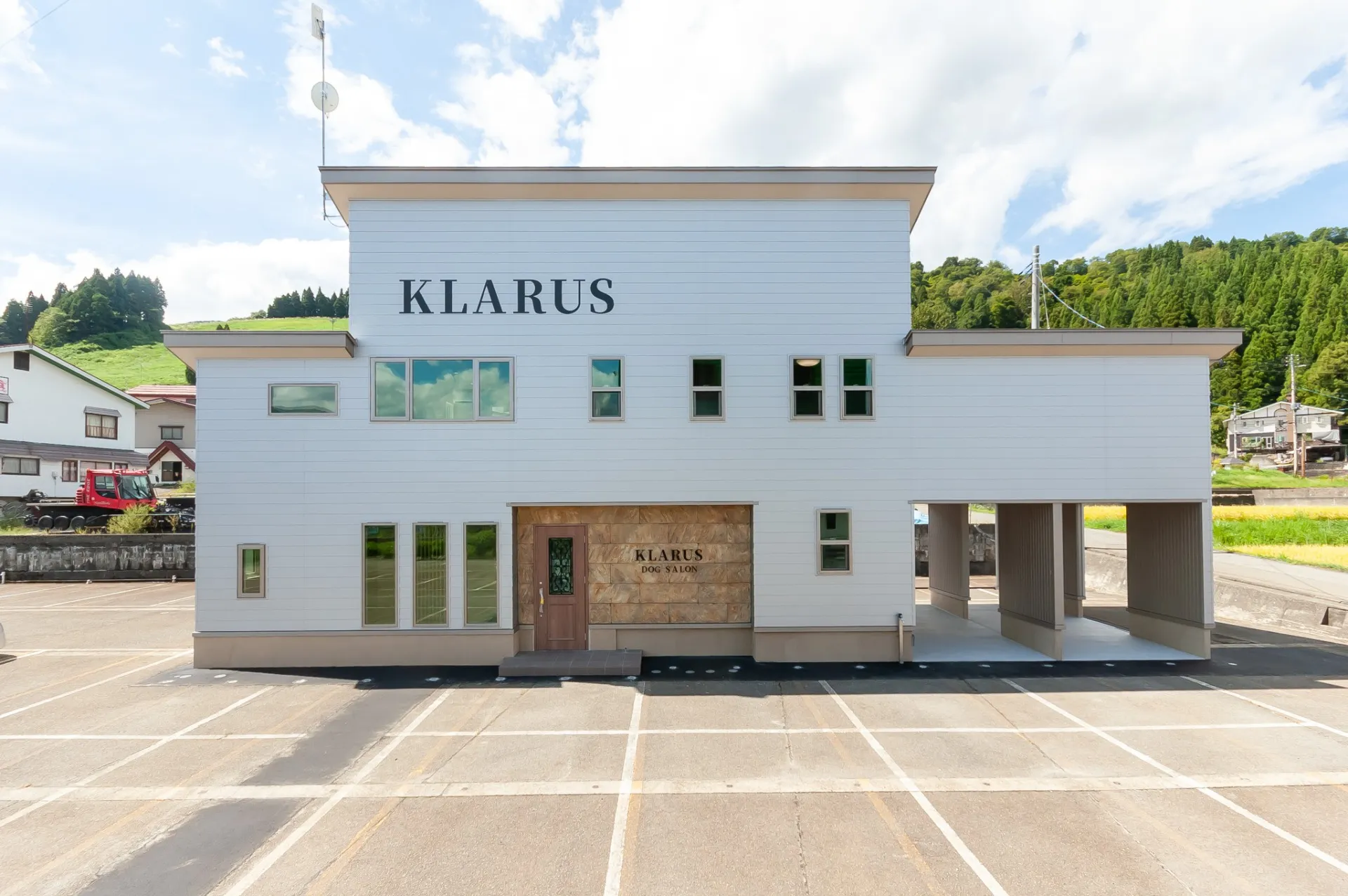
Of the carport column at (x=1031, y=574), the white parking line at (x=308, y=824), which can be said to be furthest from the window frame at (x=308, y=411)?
the carport column at (x=1031, y=574)

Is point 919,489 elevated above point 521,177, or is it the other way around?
point 521,177

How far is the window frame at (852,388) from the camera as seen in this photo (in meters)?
12.4

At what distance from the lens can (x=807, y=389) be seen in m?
12.5

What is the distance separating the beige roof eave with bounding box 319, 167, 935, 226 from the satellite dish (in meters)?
3.11

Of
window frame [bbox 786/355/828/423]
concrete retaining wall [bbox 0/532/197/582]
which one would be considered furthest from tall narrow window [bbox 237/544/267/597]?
concrete retaining wall [bbox 0/532/197/582]

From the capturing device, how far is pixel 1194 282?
9650 cm

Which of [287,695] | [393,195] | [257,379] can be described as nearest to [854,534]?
[287,695]

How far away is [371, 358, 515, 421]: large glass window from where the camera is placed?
1241 cm

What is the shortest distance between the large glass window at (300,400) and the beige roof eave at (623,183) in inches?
153

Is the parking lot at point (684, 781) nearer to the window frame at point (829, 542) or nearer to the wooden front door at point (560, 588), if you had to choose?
the wooden front door at point (560, 588)

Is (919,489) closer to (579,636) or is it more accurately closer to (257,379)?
(579,636)

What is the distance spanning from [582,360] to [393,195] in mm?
5045

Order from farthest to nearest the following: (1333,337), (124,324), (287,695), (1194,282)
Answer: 1. (124,324)
2. (1194,282)
3. (1333,337)
4. (287,695)

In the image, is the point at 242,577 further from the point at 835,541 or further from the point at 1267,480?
the point at 1267,480
